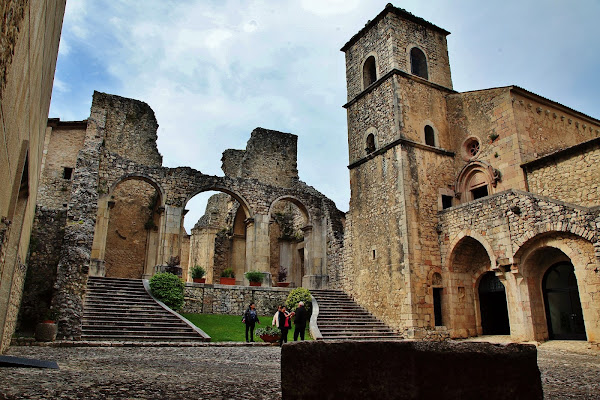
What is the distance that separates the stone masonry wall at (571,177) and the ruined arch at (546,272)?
203 centimetres

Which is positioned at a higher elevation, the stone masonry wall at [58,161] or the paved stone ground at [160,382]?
the stone masonry wall at [58,161]

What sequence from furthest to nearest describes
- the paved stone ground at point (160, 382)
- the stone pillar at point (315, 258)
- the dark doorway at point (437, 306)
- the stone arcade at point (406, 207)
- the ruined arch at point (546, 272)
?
the stone pillar at point (315, 258), the dark doorway at point (437, 306), the stone arcade at point (406, 207), the ruined arch at point (546, 272), the paved stone ground at point (160, 382)

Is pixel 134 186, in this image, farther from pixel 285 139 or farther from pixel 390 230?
pixel 390 230

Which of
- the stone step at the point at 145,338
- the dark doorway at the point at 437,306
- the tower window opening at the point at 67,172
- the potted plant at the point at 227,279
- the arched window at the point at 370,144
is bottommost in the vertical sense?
the stone step at the point at 145,338

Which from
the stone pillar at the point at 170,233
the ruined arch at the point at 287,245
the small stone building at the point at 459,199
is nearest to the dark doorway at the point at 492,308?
the small stone building at the point at 459,199

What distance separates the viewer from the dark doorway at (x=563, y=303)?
1446 centimetres

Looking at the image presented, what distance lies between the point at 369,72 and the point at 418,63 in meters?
2.29

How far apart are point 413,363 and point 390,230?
49.2 feet

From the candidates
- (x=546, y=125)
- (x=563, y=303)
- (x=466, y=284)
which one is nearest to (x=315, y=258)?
(x=466, y=284)

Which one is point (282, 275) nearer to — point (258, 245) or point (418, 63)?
point (258, 245)

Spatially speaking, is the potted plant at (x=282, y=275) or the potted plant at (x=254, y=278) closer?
the potted plant at (x=254, y=278)

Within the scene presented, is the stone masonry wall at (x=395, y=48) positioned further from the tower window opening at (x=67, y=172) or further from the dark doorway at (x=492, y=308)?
the tower window opening at (x=67, y=172)

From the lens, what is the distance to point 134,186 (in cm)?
2459

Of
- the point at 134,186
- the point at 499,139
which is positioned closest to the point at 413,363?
the point at 499,139
